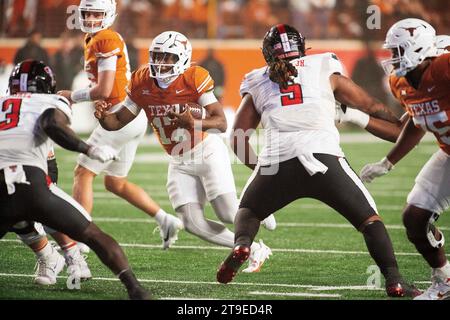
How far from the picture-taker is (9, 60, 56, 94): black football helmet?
5270 mm

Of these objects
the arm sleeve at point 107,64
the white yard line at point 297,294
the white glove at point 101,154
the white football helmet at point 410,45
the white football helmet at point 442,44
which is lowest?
the white yard line at point 297,294

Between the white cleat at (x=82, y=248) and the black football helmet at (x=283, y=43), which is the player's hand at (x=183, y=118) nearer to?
the black football helmet at (x=283, y=43)

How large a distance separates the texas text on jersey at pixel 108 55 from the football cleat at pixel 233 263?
213 centimetres

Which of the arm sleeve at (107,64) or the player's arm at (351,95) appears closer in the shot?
the player's arm at (351,95)

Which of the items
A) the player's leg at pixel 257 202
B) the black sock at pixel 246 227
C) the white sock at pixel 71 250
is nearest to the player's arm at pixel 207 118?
the player's leg at pixel 257 202

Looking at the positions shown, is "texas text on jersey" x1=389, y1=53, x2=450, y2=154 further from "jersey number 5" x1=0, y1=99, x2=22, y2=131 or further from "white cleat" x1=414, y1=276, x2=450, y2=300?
"jersey number 5" x1=0, y1=99, x2=22, y2=131

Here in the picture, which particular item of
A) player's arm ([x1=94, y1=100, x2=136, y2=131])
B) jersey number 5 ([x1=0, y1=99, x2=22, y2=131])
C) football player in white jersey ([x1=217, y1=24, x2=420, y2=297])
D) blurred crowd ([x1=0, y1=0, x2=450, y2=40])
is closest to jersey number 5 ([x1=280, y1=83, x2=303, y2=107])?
football player in white jersey ([x1=217, y1=24, x2=420, y2=297])

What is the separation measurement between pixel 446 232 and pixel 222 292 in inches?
112

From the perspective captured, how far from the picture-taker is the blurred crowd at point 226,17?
1753 centimetres

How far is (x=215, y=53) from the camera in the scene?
17484 mm

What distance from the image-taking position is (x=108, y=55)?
281 inches

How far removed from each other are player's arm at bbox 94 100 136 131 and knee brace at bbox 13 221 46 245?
2.51ft

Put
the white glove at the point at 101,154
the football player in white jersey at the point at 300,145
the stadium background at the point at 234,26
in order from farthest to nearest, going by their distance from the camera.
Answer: the stadium background at the point at 234,26
the football player in white jersey at the point at 300,145
the white glove at the point at 101,154

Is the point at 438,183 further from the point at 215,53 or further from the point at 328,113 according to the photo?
the point at 215,53
